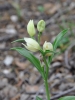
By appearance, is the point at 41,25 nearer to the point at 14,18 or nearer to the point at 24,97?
the point at 24,97

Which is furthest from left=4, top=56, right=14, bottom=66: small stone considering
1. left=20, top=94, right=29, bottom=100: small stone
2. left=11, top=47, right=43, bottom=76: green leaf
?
left=11, top=47, right=43, bottom=76: green leaf

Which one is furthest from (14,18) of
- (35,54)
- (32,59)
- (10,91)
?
(32,59)

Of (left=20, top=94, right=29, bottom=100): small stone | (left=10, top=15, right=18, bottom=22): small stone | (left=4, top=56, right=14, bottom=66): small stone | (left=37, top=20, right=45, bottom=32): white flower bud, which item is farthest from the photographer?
(left=10, top=15, right=18, bottom=22): small stone

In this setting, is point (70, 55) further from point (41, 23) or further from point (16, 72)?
point (41, 23)

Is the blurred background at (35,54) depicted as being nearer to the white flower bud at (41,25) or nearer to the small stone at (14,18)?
the small stone at (14,18)

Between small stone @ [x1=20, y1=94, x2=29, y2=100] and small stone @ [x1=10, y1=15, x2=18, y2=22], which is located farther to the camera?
small stone @ [x1=10, y1=15, x2=18, y2=22]

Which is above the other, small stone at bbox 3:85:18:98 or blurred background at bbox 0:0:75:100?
blurred background at bbox 0:0:75:100

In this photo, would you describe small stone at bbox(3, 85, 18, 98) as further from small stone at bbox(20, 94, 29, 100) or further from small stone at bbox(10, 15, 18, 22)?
small stone at bbox(10, 15, 18, 22)

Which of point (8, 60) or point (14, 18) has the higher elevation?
point (14, 18)
